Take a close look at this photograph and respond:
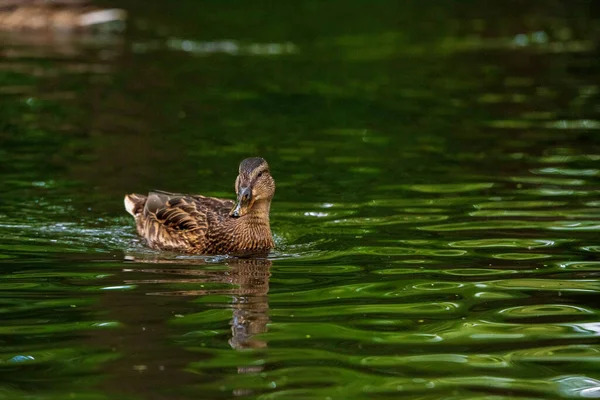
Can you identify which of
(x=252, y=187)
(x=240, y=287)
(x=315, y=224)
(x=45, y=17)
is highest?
(x=45, y=17)

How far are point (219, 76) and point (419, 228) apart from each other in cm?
1263

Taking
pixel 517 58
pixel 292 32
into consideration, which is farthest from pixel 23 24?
pixel 517 58

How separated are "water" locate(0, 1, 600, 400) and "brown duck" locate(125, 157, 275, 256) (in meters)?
0.33

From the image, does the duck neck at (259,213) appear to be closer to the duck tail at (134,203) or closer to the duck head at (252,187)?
the duck head at (252,187)

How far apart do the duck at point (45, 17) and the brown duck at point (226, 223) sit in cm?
2088

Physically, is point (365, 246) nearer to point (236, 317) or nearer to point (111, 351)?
point (236, 317)

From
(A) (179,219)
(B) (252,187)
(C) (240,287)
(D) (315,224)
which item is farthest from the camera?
(D) (315,224)

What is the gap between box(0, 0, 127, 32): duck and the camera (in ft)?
108

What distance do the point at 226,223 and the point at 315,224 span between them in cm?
128

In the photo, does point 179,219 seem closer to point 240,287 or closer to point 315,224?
point 315,224

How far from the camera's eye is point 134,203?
44.5ft

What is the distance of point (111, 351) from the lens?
8.56 metres

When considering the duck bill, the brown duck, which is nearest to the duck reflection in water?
the brown duck

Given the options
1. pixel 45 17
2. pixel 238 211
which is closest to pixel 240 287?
pixel 238 211
